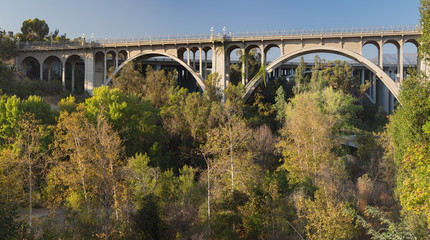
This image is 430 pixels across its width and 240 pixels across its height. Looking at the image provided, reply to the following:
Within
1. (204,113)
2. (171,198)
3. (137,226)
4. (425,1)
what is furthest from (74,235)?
(425,1)

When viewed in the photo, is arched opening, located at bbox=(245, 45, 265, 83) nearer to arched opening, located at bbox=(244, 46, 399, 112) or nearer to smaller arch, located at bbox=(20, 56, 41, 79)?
arched opening, located at bbox=(244, 46, 399, 112)

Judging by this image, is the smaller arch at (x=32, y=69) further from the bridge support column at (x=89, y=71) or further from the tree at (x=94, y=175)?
the tree at (x=94, y=175)

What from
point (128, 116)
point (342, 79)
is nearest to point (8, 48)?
point (128, 116)

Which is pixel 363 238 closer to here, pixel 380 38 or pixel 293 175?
pixel 293 175

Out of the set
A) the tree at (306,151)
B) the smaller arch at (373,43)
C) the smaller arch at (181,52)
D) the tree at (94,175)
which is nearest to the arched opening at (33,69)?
the smaller arch at (181,52)

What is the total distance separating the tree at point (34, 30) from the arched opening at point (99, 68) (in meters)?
18.1

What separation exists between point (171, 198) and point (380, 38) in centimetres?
2508

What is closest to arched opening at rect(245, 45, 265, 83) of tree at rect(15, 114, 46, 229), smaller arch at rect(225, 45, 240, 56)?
smaller arch at rect(225, 45, 240, 56)

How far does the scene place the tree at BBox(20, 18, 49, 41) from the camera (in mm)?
58216

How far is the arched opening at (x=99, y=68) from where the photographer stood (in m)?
48.1

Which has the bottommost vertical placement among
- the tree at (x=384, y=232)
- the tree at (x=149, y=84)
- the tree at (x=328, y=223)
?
the tree at (x=328, y=223)

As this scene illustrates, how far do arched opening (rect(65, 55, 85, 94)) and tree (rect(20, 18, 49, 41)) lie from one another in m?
7.67

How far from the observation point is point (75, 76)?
181 ft

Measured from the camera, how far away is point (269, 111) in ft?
126
